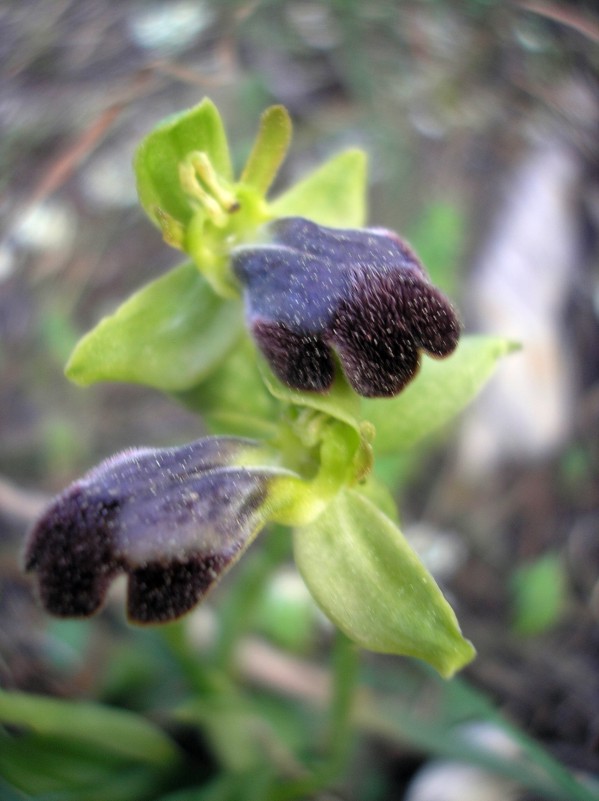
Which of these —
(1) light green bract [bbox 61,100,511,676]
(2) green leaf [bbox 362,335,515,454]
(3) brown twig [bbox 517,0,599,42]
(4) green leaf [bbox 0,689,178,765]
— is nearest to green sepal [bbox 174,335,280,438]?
(1) light green bract [bbox 61,100,511,676]

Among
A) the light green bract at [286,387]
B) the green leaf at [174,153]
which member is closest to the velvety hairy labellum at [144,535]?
the light green bract at [286,387]

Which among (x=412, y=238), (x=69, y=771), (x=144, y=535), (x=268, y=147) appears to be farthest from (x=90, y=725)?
(x=412, y=238)

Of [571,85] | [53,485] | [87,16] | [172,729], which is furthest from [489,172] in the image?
[172,729]

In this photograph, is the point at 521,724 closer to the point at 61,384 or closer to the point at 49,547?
the point at 49,547

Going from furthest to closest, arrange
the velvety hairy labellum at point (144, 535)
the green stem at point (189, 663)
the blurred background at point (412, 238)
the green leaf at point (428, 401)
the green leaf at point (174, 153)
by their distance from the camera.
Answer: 1. the blurred background at point (412, 238)
2. the green stem at point (189, 663)
3. the green leaf at point (428, 401)
4. the green leaf at point (174, 153)
5. the velvety hairy labellum at point (144, 535)

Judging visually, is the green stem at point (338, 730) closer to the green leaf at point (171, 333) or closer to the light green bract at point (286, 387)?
the light green bract at point (286, 387)

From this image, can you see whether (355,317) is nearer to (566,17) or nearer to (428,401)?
(428,401)
